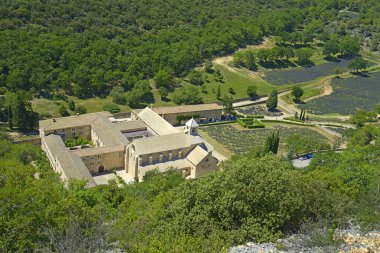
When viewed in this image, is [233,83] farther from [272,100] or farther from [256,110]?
[272,100]

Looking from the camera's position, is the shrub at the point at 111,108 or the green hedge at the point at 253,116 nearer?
the shrub at the point at 111,108

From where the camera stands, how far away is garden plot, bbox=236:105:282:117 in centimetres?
6938

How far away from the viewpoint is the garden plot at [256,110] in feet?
228

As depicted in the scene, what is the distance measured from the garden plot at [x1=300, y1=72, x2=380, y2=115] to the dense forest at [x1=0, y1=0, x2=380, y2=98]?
22.5 metres

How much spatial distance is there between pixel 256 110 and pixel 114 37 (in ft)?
102

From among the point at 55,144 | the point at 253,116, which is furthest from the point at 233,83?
the point at 55,144

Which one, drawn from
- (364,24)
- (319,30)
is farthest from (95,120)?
(364,24)

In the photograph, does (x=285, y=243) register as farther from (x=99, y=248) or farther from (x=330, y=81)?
(x=330, y=81)

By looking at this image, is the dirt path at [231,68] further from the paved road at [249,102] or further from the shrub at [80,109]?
the shrub at [80,109]

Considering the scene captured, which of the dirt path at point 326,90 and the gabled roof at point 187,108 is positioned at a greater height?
the gabled roof at point 187,108

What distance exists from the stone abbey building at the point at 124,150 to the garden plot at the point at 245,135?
7.24m

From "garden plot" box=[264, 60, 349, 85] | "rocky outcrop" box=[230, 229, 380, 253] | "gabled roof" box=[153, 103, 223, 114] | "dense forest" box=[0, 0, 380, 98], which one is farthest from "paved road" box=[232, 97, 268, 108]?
"rocky outcrop" box=[230, 229, 380, 253]

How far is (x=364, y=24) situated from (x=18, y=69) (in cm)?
9005

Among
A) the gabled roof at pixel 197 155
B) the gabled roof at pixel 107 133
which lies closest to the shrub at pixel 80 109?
the gabled roof at pixel 107 133
